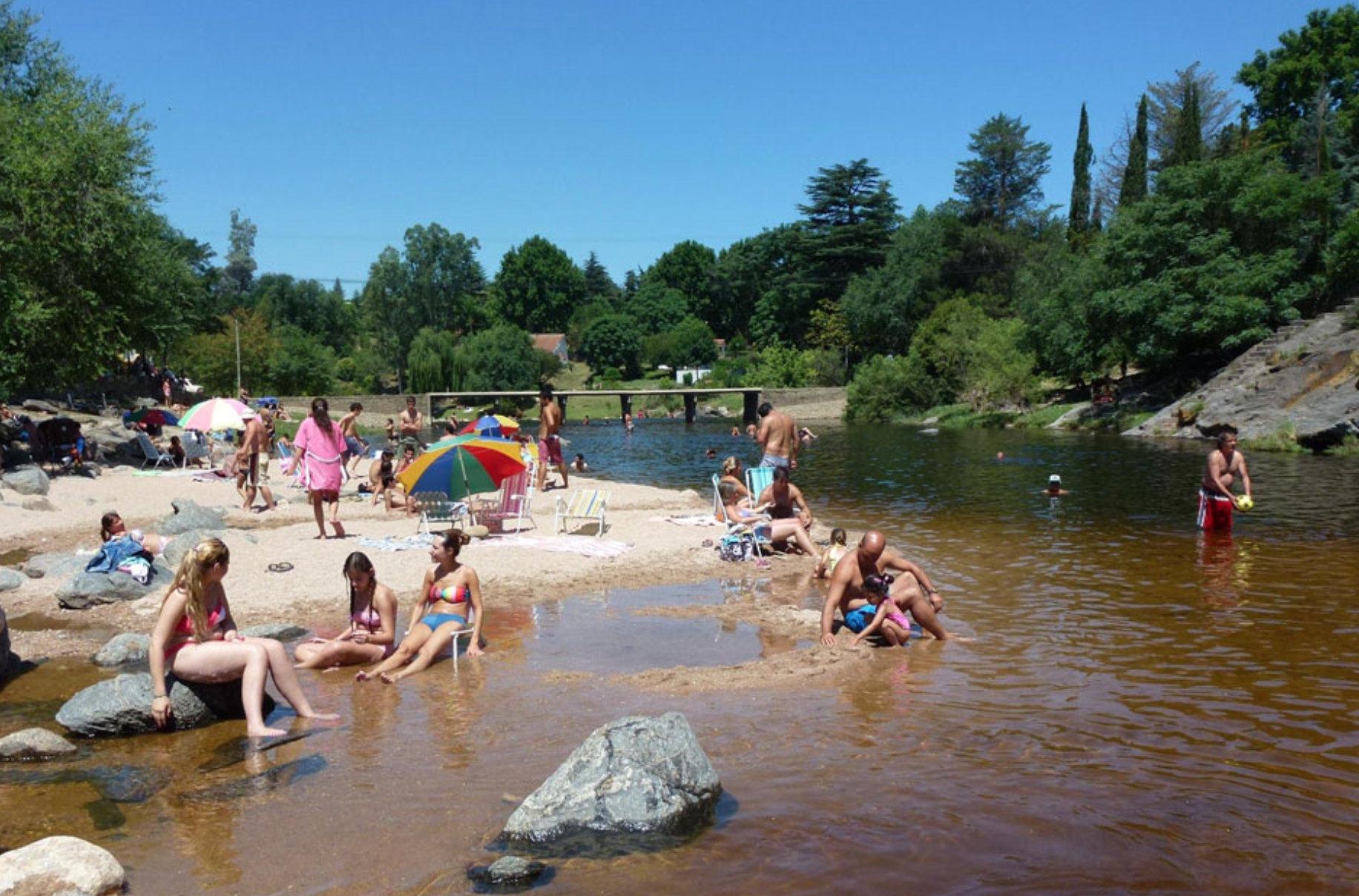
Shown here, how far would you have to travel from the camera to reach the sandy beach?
10766 millimetres

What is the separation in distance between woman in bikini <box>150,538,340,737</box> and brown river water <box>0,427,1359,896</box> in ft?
1.07

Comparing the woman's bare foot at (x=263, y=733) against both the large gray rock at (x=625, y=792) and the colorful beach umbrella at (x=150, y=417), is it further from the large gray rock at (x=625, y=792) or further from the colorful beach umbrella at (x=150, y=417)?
the colorful beach umbrella at (x=150, y=417)

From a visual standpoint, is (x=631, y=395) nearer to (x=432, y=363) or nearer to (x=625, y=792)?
(x=432, y=363)

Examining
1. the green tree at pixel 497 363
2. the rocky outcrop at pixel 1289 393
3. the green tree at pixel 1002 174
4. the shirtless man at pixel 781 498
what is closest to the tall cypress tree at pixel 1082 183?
the green tree at pixel 1002 174

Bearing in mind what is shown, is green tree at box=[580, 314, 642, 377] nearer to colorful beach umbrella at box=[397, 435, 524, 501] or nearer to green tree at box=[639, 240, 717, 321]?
green tree at box=[639, 240, 717, 321]

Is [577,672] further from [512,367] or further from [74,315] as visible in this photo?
[512,367]

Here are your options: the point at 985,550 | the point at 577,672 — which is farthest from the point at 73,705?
the point at 985,550

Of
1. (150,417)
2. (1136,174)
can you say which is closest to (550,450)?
(150,417)

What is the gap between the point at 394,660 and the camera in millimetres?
8938

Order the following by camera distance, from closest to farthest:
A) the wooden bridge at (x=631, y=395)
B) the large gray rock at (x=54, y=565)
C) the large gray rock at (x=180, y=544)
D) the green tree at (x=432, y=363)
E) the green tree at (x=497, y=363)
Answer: the large gray rock at (x=54, y=565), the large gray rock at (x=180, y=544), the wooden bridge at (x=631, y=395), the green tree at (x=432, y=363), the green tree at (x=497, y=363)

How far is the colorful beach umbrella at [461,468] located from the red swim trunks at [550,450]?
259 inches

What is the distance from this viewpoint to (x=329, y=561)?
43.5 feet

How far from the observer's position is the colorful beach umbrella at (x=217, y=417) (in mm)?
22156

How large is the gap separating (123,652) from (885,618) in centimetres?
684
